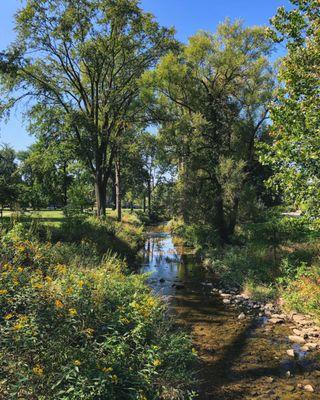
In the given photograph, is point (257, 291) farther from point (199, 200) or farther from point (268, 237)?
point (199, 200)

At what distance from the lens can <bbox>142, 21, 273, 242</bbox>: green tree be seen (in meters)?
21.8

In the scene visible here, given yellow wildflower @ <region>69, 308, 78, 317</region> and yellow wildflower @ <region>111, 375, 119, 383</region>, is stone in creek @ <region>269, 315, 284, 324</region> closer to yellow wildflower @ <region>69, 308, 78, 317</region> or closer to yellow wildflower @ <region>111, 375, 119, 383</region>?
yellow wildflower @ <region>111, 375, 119, 383</region>

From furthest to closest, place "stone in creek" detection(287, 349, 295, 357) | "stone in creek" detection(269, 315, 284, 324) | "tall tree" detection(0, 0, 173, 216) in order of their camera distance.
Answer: "tall tree" detection(0, 0, 173, 216), "stone in creek" detection(269, 315, 284, 324), "stone in creek" detection(287, 349, 295, 357)

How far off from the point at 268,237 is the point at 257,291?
3897 millimetres

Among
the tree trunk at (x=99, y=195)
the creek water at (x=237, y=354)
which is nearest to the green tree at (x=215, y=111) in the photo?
the tree trunk at (x=99, y=195)

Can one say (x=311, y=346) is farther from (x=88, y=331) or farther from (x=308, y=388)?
(x=88, y=331)

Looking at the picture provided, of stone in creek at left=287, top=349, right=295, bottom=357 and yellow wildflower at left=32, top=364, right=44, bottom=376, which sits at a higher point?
yellow wildflower at left=32, top=364, right=44, bottom=376

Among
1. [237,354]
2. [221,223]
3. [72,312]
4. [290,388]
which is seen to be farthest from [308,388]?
[221,223]

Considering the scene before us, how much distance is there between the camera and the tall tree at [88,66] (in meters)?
21.6

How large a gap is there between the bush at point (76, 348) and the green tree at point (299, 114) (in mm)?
4931

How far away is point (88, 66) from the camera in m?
23.9

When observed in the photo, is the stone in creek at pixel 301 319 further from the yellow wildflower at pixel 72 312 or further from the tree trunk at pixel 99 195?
the tree trunk at pixel 99 195

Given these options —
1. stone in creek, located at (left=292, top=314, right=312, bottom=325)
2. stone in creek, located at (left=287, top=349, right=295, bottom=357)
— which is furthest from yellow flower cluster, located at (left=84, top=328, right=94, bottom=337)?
stone in creek, located at (left=292, top=314, right=312, bottom=325)

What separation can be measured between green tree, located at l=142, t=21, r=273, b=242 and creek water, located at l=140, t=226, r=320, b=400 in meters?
9.41
